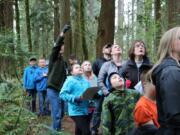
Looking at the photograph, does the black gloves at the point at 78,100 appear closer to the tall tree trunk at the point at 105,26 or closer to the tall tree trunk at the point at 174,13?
the tall tree trunk at the point at 174,13

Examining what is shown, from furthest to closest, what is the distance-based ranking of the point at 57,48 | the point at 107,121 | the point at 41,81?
the point at 41,81 → the point at 57,48 → the point at 107,121

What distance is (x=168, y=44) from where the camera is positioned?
354 cm

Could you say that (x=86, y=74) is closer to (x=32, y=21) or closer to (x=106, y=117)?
(x=106, y=117)

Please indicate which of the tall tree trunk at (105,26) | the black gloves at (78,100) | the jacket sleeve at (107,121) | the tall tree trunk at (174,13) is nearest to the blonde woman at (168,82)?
the jacket sleeve at (107,121)

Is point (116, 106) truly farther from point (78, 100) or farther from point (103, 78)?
point (103, 78)

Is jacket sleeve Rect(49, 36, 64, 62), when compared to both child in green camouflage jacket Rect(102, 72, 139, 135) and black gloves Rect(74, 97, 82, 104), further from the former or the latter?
child in green camouflage jacket Rect(102, 72, 139, 135)

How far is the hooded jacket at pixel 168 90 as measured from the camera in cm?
326

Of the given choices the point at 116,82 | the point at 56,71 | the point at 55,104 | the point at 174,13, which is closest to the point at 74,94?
the point at 55,104

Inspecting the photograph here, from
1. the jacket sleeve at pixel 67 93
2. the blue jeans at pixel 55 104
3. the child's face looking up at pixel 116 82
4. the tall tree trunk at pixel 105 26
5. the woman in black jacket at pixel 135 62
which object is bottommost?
the blue jeans at pixel 55 104

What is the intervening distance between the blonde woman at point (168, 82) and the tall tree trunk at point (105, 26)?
8.70 meters

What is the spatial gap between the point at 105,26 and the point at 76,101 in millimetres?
5144

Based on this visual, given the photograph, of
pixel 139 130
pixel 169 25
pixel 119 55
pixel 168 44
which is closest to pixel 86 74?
pixel 119 55

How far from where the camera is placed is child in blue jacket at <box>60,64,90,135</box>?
24.9 ft

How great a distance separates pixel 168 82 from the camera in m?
3.30
